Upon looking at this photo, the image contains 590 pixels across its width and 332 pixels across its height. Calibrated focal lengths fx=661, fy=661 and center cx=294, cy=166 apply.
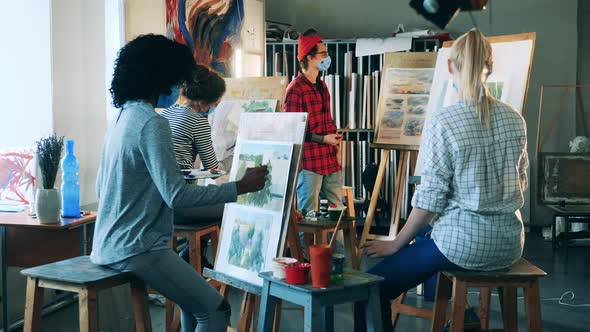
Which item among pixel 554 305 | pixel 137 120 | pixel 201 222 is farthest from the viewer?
pixel 554 305

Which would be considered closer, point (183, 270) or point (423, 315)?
point (183, 270)

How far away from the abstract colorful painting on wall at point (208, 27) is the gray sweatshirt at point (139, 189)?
2816 millimetres

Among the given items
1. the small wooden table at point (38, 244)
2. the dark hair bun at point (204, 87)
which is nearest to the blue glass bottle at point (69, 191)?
the small wooden table at point (38, 244)

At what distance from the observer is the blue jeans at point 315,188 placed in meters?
4.30

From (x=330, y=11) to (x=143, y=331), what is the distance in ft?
16.9

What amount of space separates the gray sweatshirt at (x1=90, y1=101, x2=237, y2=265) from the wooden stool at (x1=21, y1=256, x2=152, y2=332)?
0.07 meters

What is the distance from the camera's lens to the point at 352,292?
2057 millimetres

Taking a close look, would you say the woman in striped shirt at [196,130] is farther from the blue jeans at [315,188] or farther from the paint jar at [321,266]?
the paint jar at [321,266]

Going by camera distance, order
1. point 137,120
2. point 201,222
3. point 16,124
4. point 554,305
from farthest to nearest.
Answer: point 554,305
point 16,124
point 201,222
point 137,120

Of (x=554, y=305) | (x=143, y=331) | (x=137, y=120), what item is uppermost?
(x=137, y=120)

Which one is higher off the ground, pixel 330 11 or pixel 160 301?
pixel 330 11

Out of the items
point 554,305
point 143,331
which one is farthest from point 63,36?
point 554,305

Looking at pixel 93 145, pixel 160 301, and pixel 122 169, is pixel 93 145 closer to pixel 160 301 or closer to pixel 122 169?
pixel 160 301

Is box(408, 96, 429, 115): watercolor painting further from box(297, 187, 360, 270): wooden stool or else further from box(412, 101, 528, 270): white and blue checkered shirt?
box(412, 101, 528, 270): white and blue checkered shirt
